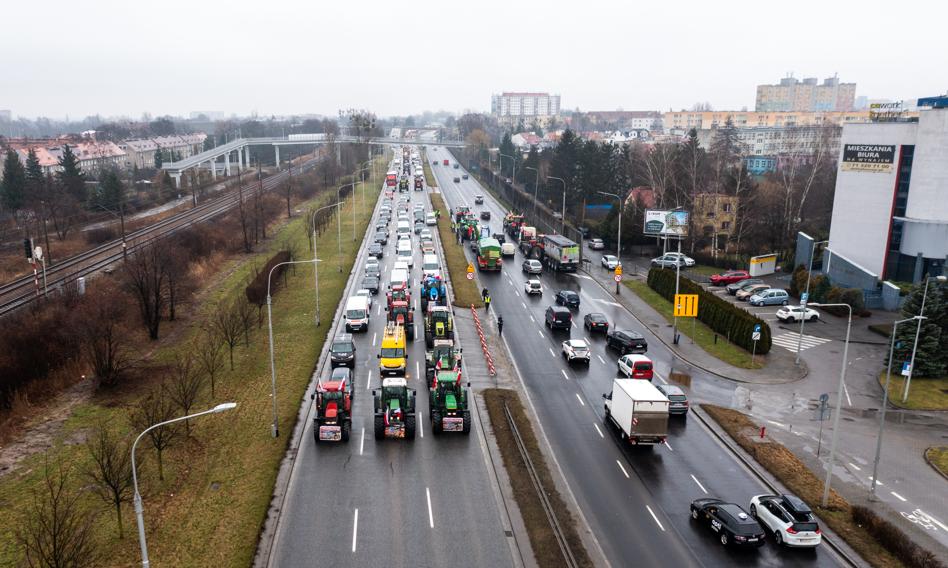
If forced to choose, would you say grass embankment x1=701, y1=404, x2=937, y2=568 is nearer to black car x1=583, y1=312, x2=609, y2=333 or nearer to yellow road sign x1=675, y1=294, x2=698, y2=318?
yellow road sign x1=675, y1=294, x2=698, y2=318

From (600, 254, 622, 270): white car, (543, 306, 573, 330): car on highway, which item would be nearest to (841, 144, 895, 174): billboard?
(600, 254, 622, 270): white car

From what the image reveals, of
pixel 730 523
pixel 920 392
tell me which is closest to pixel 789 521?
pixel 730 523

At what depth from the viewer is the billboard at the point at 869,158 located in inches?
2264

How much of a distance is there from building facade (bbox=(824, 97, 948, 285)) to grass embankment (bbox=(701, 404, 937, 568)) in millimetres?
31864

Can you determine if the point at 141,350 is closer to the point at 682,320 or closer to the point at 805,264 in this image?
the point at 682,320

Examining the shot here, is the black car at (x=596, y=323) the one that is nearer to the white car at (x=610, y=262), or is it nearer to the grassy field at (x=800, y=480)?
the grassy field at (x=800, y=480)

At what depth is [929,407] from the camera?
37.3m

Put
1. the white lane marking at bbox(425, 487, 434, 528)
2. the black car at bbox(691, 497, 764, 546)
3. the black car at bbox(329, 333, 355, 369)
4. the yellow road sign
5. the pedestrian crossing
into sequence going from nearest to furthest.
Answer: the black car at bbox(691, 497, 764, 546), the white lane marking at bbox(425, 487, 434, 528), the black car at bbox(329, 333, 355, 369), the pedestrian crossing, the yellow road sign

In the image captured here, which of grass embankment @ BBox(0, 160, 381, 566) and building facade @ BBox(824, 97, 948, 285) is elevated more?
building facade @ BBox(824, 97, 948, 285)

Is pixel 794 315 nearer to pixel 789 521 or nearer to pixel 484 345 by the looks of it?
pixel 484 345

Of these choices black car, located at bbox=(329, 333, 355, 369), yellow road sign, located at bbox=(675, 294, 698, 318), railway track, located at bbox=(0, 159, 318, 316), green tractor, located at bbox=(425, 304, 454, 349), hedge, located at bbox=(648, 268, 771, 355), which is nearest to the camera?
black car, located at bbox=(329, 333, 355, 369)

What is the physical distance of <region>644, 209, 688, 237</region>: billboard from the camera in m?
69.1

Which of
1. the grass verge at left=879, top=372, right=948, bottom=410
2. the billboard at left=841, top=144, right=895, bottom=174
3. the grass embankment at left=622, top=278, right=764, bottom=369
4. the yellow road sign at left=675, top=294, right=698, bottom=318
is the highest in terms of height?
the billboard at left=841, top=144, right=895, bottom=174

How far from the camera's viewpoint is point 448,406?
31.6m
